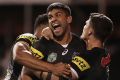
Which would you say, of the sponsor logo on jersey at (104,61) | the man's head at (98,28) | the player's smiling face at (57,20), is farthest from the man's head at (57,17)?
the sponsor logo on jersey at (104,61)

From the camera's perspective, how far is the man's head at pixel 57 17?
→ 21.6 feet

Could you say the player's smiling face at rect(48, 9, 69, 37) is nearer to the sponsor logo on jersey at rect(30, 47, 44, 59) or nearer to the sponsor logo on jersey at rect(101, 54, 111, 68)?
the sponsor logo on jersey at rect(30, 47, 44, 59)

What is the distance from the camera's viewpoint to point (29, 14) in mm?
15477

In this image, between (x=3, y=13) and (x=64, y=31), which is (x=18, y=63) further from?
(x=3, y=13)

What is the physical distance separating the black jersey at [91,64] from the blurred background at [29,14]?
7379 millimetres

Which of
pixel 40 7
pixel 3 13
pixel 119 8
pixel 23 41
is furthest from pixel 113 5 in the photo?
pixel 23 41

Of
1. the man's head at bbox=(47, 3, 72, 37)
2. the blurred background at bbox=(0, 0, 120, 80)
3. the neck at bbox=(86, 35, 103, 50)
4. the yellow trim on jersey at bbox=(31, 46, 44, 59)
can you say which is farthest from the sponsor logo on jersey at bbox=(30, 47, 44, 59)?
the blurred background at bbox=(0, 0, 120, 80)

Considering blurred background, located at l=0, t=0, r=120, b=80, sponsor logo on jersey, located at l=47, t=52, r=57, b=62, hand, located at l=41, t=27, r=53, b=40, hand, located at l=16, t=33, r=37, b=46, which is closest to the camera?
sponsor logo on jersey, located at l=47, t=52, r=57, b=62

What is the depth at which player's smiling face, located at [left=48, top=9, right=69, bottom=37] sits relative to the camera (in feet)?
21.6

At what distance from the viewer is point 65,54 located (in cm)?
661

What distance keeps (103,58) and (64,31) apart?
0.50m

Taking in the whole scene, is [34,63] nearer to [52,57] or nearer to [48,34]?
[52,57]

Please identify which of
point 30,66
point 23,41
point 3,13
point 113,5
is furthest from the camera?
point 3,13

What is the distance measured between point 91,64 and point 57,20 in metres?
0.57
